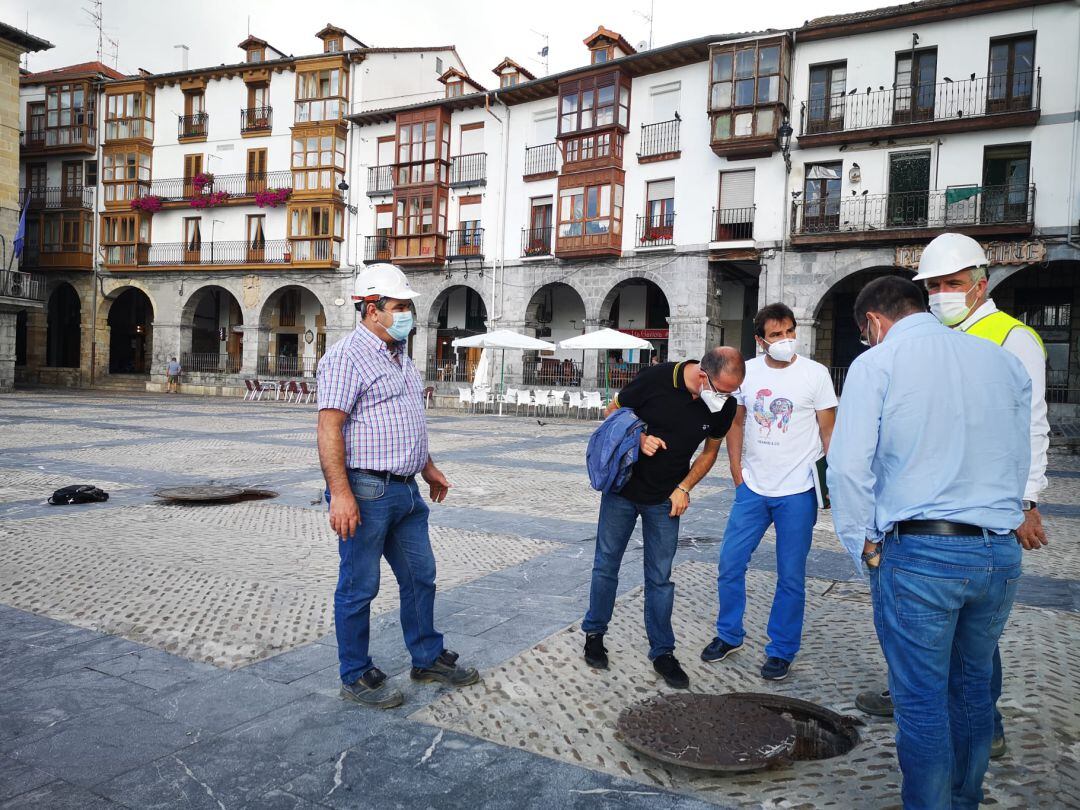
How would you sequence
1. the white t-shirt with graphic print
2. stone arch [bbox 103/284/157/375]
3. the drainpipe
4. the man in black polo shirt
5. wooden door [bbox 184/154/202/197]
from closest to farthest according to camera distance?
the man in black polo shirt < the white t-shirt with graphic print < the drainpipe < wooden door [bbox 184/154/202/197] < stone arch [bbox 103/284/157/375]

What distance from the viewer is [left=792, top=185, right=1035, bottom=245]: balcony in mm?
20469

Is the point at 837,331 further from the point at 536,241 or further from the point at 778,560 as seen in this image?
the point at 778,560

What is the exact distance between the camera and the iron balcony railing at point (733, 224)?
24.6m

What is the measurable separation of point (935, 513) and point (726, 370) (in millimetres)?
1434

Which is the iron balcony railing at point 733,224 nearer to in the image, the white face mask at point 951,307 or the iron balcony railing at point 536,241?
the iron balcony railing at point 536,241

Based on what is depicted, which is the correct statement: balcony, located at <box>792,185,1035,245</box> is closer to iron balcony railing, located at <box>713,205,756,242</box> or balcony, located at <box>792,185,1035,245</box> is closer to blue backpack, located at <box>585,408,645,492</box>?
iron balcony railing, located at <box>713,205,756,242</box>

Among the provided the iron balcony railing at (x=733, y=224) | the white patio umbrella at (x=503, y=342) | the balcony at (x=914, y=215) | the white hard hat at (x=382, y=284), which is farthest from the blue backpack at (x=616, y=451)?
the iron balcony railing at (x=733, y=224)

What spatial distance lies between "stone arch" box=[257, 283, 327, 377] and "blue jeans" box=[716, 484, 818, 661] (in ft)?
105

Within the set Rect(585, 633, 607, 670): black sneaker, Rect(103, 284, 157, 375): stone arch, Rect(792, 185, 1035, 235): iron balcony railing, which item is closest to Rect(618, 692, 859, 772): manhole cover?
Rect(585, 633, 607, 670): black sneaker

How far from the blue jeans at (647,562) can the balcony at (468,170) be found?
2789 cm

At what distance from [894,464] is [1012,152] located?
22890 millimetres

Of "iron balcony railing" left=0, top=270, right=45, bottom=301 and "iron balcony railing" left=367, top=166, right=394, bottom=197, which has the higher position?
"iron balcony railing" left=367, top=166, right=394, bottom=197

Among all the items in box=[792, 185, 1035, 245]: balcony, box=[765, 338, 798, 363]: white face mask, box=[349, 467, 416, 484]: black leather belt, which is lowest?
box=[349, 467, 416, 484]: black leather belt

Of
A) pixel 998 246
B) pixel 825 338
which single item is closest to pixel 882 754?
pixel 998 246
